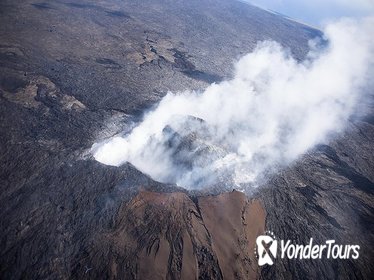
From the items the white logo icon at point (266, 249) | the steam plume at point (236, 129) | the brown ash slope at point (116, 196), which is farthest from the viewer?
the steam plume at point (236, 129)

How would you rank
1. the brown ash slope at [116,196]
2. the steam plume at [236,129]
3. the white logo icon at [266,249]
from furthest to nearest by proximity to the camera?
the steam plume at [236,129], the white logo icon at [266,249], the brown ash slope at [116,196]

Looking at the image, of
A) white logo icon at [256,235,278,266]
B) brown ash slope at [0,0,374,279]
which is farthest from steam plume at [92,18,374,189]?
white logo icon at [256,235,278,266]

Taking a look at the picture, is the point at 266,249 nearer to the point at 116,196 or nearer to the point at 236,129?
the point at 116,196

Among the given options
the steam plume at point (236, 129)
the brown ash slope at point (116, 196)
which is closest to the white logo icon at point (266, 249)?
the brown ash slope at point (116, 196)

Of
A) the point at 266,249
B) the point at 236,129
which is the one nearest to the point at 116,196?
the point at 266,249

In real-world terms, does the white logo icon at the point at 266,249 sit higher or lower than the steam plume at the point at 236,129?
higher

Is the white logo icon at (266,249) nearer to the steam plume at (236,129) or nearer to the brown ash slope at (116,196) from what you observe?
the brown ash slope at (116,196)
